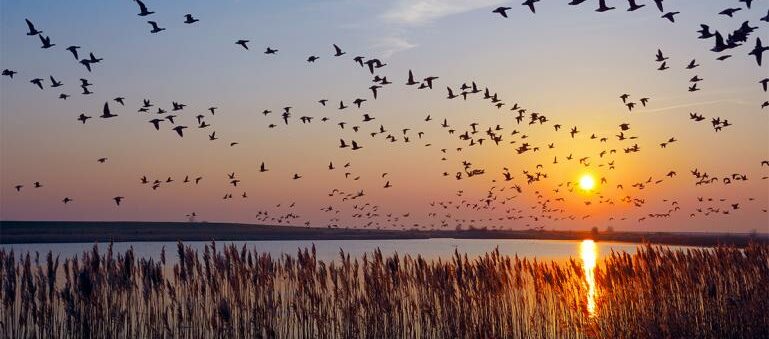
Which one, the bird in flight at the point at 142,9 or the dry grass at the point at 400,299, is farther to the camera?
the bird in flight at the point at 142,9

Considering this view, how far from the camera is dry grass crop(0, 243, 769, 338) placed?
1700cm

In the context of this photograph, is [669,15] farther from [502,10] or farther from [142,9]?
[142,9]

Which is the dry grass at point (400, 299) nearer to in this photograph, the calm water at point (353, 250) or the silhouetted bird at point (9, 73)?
the silhouetted bird at point (9, 73)

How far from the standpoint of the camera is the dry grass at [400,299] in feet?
55.8

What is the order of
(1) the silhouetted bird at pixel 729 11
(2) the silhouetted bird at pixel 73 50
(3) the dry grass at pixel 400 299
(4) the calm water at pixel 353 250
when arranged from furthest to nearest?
(4) the calm water at pixel 353 250
(2) the silhouetted bird at pixel 73 50
(1) the silhouetted bird at pixel 729 11
(3) the dry grass at pixel 400 299

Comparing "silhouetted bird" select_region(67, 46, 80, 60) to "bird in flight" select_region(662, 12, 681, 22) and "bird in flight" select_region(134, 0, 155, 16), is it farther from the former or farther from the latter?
"bird in flight" select_region(662, 12, 681, 22)

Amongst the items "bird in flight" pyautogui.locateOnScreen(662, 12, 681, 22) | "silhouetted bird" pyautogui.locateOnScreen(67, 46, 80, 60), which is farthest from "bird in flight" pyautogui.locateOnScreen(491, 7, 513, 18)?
"silhouetted bird" pyautogui.locateOnScreen(67, 46, 80, 60)

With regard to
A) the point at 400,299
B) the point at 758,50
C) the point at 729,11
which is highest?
the point at 729,11

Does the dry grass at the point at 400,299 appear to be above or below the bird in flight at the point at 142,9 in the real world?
below

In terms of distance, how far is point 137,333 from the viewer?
17.3 metres

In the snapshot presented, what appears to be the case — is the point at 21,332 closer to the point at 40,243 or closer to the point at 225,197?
the point at 225,197

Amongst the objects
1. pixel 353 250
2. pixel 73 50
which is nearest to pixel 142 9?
pixel 73 50

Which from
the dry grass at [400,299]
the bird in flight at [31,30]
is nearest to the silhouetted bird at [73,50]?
the bird in flight at [31,30]

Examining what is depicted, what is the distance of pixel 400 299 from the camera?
18922 mm
